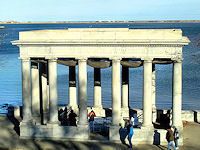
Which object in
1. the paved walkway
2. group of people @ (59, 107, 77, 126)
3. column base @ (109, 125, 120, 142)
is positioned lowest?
the paved walkway

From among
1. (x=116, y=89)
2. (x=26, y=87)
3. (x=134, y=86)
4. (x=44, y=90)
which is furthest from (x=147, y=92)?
(x=134, y=86)

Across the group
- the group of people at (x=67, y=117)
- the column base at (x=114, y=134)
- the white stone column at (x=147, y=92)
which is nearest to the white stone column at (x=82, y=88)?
the column base at (x=114, y=134)

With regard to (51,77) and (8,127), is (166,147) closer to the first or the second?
(51,77)

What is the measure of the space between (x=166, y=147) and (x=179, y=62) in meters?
5.49

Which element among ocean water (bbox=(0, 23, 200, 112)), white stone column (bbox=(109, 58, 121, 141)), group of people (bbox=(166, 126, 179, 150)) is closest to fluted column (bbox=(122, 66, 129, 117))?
white stone column (bbox=(109, 58, 121, 141))

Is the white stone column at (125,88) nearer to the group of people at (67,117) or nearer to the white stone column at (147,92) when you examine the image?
the group of people at (67,117)

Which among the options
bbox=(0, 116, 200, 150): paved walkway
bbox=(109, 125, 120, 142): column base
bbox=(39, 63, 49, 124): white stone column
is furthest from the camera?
bbox=(39, 63, 49, 124): white stone column

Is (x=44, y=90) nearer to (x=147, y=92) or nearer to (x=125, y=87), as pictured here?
(x=125, y=87)

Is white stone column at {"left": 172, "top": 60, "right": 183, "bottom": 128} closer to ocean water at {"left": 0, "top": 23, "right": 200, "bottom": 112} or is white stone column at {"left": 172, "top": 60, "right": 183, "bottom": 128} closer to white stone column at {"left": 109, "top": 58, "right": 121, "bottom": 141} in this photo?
white stone column at {"left": 109, "top": 58, "right": 121, "bottom": 141}

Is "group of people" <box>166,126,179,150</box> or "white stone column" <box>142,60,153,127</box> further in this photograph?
"white stone column" <box>142,60,153,127</box>

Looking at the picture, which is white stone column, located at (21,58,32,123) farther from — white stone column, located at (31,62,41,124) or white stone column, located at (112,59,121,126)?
white stone column, located at (112,59,121,126)

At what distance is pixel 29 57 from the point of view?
26562 millimetres

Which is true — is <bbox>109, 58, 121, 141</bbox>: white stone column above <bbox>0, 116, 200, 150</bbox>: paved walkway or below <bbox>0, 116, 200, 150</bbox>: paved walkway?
above

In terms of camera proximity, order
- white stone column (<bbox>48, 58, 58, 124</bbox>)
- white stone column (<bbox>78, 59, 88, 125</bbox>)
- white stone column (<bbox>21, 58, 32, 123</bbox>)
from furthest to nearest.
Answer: white stone column (<bbox>21, 58, 32, 123</bbox>) < white stone column (<bbox>48, 58, 58, 124</bbox>) < white stone column (<bbox>78, 59, 88, 125</bbox>)
